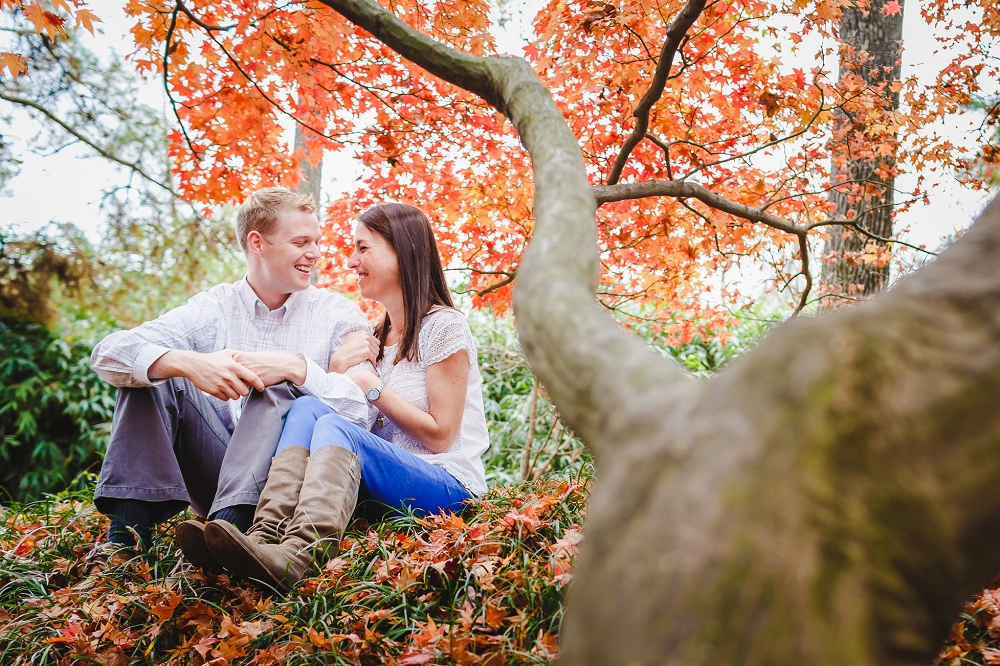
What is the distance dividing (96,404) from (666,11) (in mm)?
5934

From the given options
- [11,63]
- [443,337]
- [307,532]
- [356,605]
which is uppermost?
[11,63]

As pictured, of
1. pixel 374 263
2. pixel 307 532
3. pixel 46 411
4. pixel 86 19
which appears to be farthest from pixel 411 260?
pixel 46 411

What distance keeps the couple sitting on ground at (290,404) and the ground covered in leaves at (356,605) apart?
0.14m

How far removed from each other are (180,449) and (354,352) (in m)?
0.79

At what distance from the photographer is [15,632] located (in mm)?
2055

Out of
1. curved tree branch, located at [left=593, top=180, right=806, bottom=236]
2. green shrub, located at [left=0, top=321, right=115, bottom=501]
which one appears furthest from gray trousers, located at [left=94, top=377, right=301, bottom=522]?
green shrub, located at [left=0, top=321, right=115, bottom=501]

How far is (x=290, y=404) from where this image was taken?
8.27 feet

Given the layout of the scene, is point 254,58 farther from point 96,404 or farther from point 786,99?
point 96,404

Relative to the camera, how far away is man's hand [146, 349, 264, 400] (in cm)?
242

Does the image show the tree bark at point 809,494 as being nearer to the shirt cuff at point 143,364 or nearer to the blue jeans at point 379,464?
the blue jeans at point 379,464

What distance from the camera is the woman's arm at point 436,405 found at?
2645mm

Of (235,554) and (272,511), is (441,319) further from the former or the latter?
(235,554)

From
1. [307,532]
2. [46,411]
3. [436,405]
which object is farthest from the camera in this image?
[46,411]

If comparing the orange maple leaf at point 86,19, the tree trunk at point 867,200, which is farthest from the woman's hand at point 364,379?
the tree trunk at point 867,200
